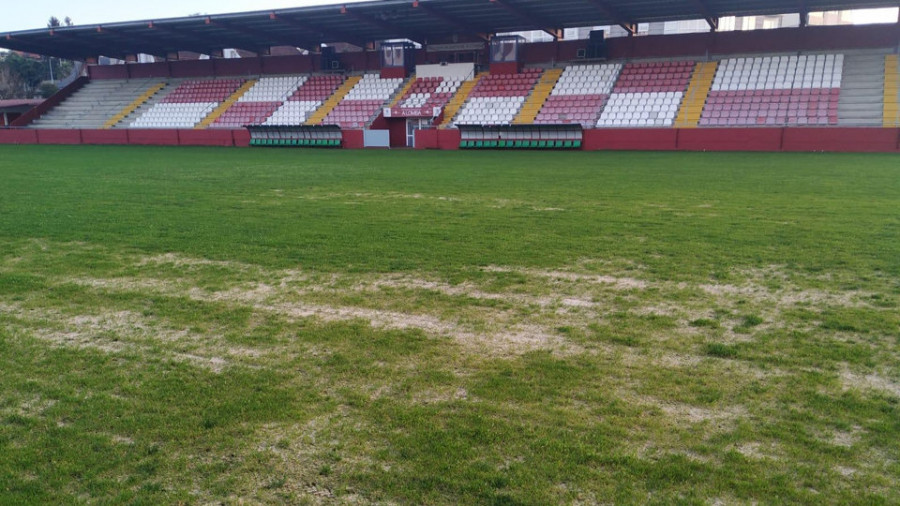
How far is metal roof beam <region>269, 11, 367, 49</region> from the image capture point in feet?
117

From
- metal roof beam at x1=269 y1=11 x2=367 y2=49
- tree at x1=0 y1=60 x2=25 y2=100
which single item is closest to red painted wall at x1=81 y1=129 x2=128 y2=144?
metal roof beam at x1=269 y1=11 x2=367 y2=49

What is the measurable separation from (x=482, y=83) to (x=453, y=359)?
3480cm

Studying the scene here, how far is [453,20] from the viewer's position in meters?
35.6

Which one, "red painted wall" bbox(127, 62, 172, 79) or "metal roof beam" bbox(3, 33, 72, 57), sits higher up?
"metal roof beam" bbox(3, 33, 72, 57)

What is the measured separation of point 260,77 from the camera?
45.5 meters

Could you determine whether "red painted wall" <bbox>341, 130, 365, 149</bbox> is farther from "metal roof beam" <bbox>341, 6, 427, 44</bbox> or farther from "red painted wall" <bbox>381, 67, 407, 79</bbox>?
"red painted wall" <bbox>381, 67, 407, 79</bbox>

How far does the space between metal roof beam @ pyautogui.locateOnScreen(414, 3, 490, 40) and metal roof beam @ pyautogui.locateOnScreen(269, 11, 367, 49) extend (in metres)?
7.47

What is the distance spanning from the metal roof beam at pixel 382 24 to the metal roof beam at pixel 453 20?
3.38m

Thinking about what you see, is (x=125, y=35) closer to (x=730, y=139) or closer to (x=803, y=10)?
(x=730, y=139)

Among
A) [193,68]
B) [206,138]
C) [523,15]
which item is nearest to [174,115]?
[206,138]

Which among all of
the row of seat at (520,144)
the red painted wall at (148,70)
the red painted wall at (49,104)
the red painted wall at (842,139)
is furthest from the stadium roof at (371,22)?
the red painted wall at (842,139)

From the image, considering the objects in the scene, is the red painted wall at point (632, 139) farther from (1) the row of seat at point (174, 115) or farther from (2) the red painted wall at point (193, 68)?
(2) the red painted wall at point (193, 68)

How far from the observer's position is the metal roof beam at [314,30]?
117 feet

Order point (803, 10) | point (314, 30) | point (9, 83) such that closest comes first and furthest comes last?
1. point (803, 10)
2. point (314, 30)
3. point (9, 83)
